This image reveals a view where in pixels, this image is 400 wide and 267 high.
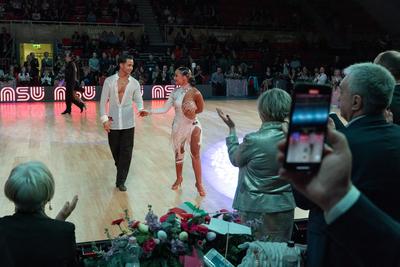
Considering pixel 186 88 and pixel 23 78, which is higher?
pixel 186 88

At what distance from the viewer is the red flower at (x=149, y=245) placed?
8.73 ft

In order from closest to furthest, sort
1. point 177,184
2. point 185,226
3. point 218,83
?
point 185,226
point 177,184
point 218,83

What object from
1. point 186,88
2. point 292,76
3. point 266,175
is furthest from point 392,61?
point 292,76

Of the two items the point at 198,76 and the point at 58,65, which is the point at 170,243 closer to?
the point at 58,65

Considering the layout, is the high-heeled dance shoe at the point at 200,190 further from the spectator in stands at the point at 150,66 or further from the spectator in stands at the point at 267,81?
the spectator in stands at the point at 267,81

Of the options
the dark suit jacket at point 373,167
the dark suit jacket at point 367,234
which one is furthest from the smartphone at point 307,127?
the dark suit jacket at point 373,167

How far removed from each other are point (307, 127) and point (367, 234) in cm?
28

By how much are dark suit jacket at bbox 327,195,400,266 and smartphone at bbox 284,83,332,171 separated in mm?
146

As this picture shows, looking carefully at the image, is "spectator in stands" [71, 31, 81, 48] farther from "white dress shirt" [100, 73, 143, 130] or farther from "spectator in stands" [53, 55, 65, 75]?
"white dress shirt" [100, 73, 143, 130]

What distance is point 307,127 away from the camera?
3.83 feet

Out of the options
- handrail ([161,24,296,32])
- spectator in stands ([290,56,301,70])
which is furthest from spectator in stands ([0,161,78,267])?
handrail ([161,24,296,32])

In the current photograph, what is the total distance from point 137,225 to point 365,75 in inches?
60.9

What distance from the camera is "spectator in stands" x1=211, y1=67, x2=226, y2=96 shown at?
21.7 m

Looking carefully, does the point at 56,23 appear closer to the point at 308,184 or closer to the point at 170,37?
the point at 170,37
